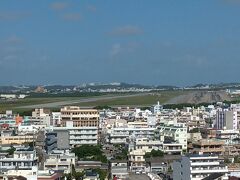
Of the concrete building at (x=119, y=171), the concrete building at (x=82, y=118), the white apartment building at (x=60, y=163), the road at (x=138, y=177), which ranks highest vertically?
the concrete building at (x=82, y=118)

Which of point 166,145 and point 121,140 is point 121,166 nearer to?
point 166,145

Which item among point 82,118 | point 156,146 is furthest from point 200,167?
point 82,118

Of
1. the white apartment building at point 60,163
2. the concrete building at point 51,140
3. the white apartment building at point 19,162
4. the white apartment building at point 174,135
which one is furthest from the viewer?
the white apartment building at point 174,135

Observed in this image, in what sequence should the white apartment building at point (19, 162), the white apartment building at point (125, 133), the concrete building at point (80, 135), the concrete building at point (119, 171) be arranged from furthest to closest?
the white apartment building at point (125, 133)
the concrete building at point (80, 135)
the concrete building at point (119, 171)
the white apartment building at point (19, 162)

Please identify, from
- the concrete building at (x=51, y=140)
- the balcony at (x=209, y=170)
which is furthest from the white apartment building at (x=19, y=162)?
the concrete building at (x=51, y=140)

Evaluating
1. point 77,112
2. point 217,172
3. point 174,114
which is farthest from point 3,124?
point 217,172

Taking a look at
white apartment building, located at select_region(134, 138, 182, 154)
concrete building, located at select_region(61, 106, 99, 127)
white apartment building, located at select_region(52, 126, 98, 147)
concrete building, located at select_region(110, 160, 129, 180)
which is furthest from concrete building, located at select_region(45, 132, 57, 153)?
concrete building, located at select_region(110, 160, 129, 180)

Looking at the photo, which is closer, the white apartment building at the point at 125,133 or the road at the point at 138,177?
the road at the point at 138,177

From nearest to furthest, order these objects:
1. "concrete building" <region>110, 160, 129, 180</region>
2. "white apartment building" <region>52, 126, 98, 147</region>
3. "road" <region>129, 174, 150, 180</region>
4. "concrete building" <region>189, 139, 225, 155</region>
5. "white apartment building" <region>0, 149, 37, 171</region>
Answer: "white apartment building" <region>0, 149, 37, 171</region> → "road" <region>129, 174, 150, 180</region> → "concrete building" <region>110, 160, 129, 180</region> → "concrete building" <region>189, 139, 225, 155</region> → "white apartment building" <region>52, 126, 98, 147</region>

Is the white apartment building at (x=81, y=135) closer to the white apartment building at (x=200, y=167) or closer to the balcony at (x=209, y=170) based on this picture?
the white apartment building at (x=200, y=167)

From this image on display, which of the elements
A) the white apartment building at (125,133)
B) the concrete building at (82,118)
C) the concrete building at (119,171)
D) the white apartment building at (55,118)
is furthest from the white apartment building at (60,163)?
the white apartment building at (55,118)

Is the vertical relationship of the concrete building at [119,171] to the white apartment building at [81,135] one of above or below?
below

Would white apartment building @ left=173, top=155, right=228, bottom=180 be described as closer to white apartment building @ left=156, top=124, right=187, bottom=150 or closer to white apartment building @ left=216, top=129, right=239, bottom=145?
white apartment building @ left=156, top=124, right=187, bottom=150
